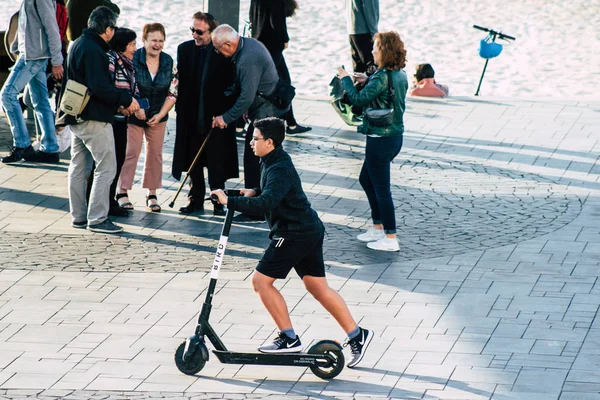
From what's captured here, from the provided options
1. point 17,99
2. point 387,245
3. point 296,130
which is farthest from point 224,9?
point 387,245

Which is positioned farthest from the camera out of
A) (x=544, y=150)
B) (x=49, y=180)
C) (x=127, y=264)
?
(x=544, y=150)

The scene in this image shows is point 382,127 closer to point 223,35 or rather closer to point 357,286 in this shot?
point 357,286

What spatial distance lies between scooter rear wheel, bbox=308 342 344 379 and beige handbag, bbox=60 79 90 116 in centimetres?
374

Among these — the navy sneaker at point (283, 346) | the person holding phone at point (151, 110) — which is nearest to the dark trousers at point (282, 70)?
the person holding phone at point (151, 110)

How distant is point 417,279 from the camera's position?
920 centimetres

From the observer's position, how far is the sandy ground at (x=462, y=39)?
18.8 m

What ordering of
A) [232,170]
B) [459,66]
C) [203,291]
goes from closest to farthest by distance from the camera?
[203,291], [232,170], [459,66]

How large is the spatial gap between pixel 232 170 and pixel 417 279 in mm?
2525

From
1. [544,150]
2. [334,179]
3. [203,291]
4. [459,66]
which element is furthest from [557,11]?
[203,291]

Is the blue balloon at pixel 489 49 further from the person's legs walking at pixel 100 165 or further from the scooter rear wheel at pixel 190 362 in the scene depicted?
the scooter rear wheel at pixel 190 362

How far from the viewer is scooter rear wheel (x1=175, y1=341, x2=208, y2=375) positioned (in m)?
7.21

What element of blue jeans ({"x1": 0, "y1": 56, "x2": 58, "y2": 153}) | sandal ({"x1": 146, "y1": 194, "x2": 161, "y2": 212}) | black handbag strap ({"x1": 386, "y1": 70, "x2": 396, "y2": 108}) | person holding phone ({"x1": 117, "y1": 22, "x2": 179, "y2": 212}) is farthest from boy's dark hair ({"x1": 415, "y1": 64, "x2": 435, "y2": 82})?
black handbag strap ({"x1": 386, "y1": 70, "x2": 396, "y2": 108})

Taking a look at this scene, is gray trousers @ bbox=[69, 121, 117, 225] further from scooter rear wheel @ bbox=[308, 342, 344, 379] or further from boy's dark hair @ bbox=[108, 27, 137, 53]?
scooter rear wheel @ bbox=[308, 342, 344, 379]

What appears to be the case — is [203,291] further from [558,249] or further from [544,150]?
[544,150]
